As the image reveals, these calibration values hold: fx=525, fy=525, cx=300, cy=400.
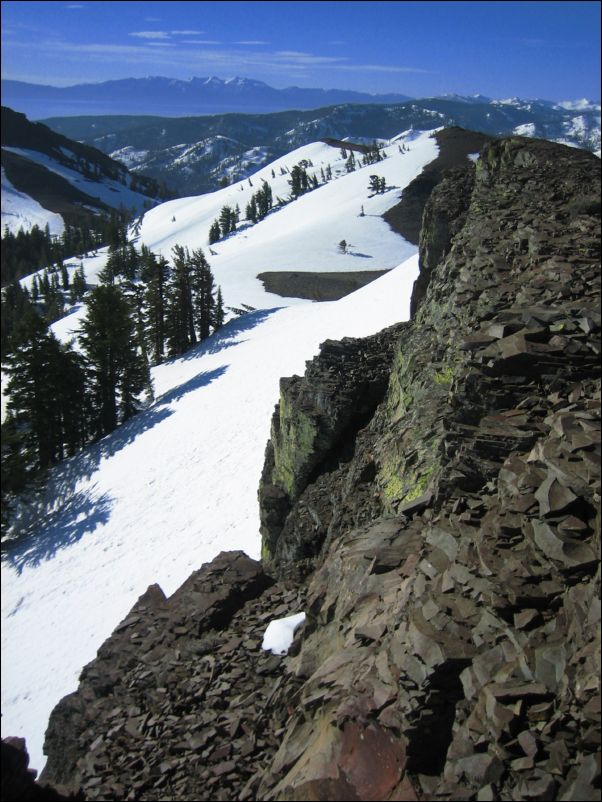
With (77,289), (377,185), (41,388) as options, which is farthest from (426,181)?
(41,388)

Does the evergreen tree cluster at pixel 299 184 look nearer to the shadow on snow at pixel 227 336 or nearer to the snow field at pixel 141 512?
the shadow on snow at pixel 227 336

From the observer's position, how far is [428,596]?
6.28 meters

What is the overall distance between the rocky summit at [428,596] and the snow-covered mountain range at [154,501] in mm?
5511

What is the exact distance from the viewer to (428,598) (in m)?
6.25

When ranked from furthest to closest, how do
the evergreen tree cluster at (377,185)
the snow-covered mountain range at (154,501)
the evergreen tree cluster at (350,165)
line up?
the evergreen tree cluster at (350,165)
the evergreen tree cluster at (377,185)
the snow-covered mountain range at (154,501)

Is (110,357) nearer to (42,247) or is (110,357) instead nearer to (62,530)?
(62,530)

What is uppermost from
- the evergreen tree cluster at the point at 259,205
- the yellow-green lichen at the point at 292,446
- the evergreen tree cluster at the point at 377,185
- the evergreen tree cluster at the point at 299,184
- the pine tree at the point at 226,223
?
the evergreen tree cluster at the point at 299,184

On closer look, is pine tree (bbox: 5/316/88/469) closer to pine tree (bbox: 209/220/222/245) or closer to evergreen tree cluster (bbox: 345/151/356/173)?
pine tree (bbox: 209/220/222/245)

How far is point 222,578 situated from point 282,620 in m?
3.19

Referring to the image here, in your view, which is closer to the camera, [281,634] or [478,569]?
[478,569]

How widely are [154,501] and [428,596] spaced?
20100mm

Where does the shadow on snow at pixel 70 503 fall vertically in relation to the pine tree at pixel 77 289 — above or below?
below

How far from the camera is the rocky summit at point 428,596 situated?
5219 millimetres

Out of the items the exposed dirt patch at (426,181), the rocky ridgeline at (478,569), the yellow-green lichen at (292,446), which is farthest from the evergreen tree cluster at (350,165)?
the rocky ridgeline at (478,569)
